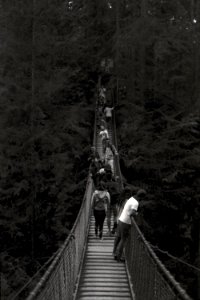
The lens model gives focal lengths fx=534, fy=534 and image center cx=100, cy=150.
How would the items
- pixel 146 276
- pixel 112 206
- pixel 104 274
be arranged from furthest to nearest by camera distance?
pixel 112 206
pixel 104 274
pixel 146 276

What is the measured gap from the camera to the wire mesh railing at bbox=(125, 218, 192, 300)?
5241mm

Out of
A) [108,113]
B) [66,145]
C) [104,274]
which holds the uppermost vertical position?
[108,113]

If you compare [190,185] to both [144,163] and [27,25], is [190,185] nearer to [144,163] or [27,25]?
[144,163]

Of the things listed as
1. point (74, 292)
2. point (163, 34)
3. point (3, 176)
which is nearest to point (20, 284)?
point (3, 176)

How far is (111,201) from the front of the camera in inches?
493

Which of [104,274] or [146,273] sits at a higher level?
[146,273]

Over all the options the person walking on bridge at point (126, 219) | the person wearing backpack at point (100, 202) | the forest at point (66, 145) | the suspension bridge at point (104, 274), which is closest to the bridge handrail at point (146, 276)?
the suspension bridge at point (104, 274)

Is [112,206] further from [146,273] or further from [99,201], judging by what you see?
[146,273]

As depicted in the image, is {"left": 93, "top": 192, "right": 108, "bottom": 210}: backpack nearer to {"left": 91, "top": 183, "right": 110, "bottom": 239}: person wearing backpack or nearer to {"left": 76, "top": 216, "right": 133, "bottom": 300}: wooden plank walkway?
{"left": 91, "top": 183, "right": 110, "bottom": 239}: person wearing backpack

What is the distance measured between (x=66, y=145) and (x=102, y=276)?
11.4 meters

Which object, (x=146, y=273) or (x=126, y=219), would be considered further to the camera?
(x=126, y=219)

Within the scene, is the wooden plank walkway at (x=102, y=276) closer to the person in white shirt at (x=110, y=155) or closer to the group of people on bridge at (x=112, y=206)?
the group of people on bridge at (x=112, y=206)

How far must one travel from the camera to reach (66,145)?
20453 millimetres

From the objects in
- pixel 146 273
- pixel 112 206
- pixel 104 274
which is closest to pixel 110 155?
pixel 112 206
